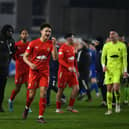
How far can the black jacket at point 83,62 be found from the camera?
25.1 m

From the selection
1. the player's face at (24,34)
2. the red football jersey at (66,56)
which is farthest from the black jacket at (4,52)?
the red football jersey at (66,56)

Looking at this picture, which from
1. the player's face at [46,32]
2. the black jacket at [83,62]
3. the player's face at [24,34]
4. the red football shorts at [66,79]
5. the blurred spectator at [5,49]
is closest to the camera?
the player's face at [46,32]

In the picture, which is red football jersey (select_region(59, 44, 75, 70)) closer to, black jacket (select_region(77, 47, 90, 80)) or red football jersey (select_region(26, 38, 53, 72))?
red football jersey (select_region(26, 38, 53, 72))

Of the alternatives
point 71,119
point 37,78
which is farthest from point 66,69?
point 37,78

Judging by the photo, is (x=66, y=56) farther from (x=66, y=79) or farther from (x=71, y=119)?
(x=71, y=119)

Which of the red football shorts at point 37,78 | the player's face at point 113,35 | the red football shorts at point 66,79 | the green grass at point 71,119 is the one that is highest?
the player's face at point 113,35

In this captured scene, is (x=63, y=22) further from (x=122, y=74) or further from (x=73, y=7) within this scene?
(x=122, y=74)

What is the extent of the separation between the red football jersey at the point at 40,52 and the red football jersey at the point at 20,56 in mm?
2865

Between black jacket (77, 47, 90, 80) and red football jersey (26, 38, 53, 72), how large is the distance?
8.86 metres

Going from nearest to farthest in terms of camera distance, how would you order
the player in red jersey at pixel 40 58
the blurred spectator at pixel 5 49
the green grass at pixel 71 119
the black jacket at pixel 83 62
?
1. the green grass at pixel 71 119
2. the player in red jersey at pixel 40 58
3. the blurred spectator at pixel 5 49
4. the black jacket at pixel 83 62

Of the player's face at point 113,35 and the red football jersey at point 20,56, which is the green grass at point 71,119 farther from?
the player's face at point 113,35

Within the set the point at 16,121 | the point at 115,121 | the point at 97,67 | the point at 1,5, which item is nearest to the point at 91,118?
the point at 115,121

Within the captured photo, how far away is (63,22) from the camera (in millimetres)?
46281

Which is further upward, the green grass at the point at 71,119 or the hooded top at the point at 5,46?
the hooded top at the point at 5,46
